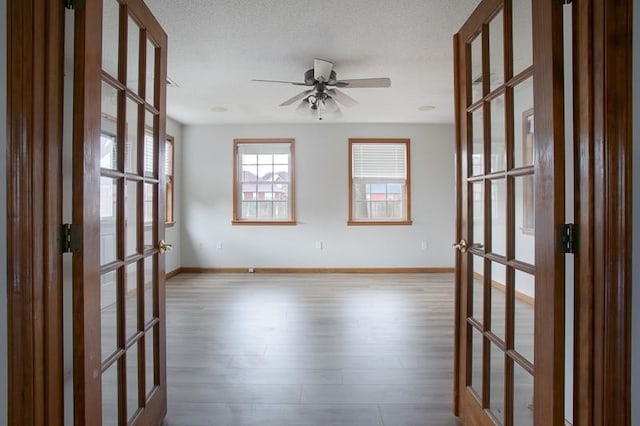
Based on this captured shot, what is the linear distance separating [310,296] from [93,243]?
3282 mm

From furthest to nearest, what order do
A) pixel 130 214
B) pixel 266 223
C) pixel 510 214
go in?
pixel 266 223, pixel 130 214, pixel 510 214

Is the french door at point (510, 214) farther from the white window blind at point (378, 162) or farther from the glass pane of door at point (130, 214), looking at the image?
the white window blind at point (378, 162)

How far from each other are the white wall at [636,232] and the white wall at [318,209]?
4707 mm

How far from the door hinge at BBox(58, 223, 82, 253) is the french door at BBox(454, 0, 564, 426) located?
5.02 feet

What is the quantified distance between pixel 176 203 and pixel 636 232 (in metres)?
5.62

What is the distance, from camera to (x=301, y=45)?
2.81 metres

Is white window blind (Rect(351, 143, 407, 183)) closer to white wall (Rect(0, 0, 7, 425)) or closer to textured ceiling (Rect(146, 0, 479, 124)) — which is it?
textured ceiling (Rect(146, 0, 479, 124))

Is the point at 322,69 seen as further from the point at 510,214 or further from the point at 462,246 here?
the point at 510,214

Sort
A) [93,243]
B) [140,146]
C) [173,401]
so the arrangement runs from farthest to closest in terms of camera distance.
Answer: [173,401], [140,146], [93,243]

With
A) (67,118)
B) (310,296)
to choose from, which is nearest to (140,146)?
(67,118)

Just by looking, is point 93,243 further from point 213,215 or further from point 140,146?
point 213,215

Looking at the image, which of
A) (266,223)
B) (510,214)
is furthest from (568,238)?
(266,223)

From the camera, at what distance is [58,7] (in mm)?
1085

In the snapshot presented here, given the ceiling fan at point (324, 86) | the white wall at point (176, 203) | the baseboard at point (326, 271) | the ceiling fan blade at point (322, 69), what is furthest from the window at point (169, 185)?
the ceiling fan blade at point (322, 69)
